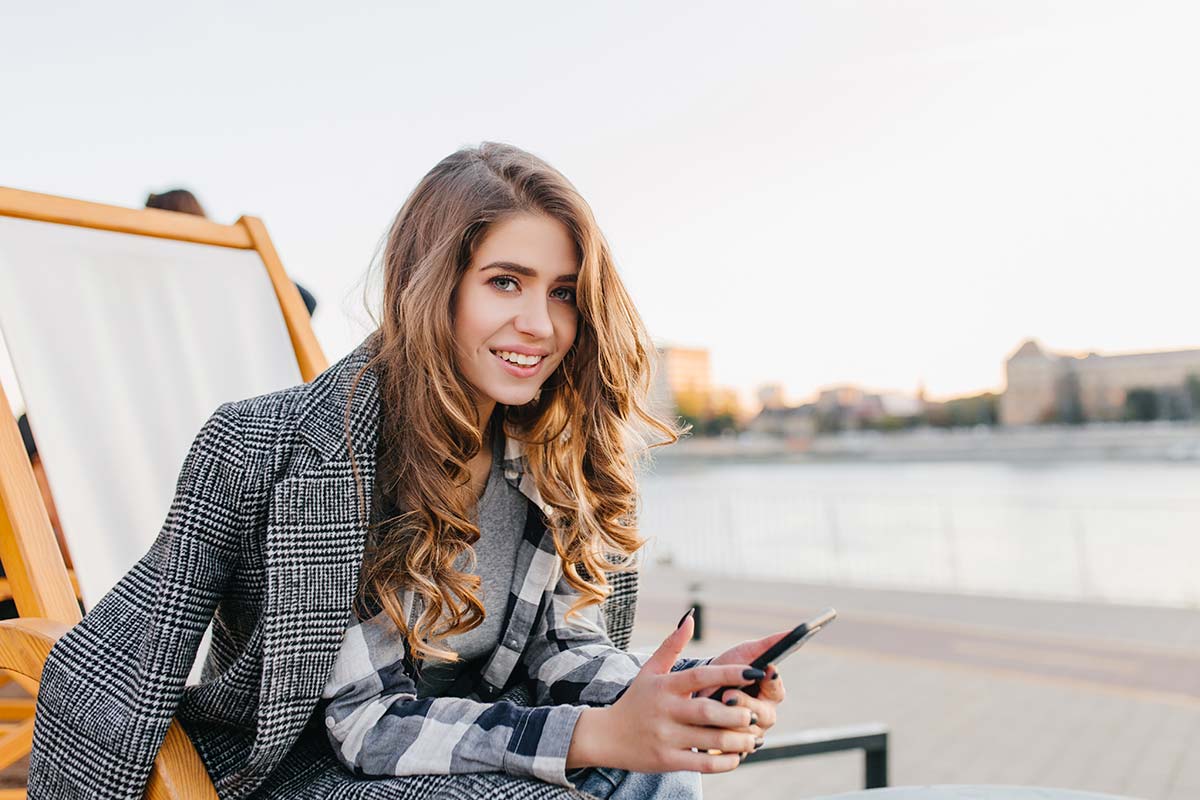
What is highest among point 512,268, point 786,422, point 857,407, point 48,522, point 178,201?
point 178,201

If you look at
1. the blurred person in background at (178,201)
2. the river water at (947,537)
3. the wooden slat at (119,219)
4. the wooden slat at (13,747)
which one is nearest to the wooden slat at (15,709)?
the wooden slat at (13,747)

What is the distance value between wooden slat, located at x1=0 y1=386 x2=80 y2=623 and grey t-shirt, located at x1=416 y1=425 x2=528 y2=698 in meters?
0.46

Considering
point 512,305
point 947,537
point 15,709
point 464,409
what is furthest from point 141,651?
point 947,537

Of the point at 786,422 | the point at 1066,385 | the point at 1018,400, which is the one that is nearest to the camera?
the point at 1066,385

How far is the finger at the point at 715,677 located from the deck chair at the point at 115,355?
404 mm

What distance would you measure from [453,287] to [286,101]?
7628 millimetres

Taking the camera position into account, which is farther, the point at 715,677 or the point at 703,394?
the point at 703,394

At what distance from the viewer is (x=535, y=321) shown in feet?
3.16

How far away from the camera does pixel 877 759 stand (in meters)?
1.53

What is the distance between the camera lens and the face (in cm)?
96

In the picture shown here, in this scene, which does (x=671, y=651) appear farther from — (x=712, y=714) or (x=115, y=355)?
(x=115, y=355)

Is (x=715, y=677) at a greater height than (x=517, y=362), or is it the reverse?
(x=517, y=362)

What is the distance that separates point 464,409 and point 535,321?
0.14m

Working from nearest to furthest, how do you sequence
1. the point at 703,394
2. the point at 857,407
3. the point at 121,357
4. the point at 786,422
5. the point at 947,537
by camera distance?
the point at 121,357
the point at 947,537
the point at 703,394
the point at 857,407
the point at 786,422
